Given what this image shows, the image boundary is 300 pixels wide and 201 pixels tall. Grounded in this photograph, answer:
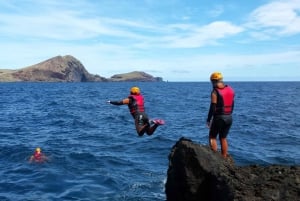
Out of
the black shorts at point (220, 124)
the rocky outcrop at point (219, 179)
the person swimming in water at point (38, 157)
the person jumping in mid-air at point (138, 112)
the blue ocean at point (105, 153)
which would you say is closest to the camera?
the rocky outcrop at point (219, 179)

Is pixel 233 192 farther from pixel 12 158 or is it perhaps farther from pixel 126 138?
pixel 126 138

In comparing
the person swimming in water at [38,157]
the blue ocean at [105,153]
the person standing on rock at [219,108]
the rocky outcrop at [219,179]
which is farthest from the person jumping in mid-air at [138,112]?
the person swimming in water at [38,157]

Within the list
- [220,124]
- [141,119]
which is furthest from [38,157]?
[220,124]

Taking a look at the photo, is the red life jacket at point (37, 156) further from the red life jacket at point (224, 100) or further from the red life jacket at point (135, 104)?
the red life jacket at point (224, 100)

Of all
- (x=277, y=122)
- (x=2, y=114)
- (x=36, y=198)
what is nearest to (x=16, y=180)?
(x=36, y=198)

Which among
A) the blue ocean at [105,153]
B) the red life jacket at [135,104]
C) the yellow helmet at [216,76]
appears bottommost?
the blue ocean at [105,153]

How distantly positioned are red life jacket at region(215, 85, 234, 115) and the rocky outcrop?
57.8 inches

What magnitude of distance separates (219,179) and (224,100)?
313cm

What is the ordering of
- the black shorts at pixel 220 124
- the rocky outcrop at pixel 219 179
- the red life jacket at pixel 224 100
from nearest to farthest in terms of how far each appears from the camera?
the rocky outcrop at pixel 219 179 → the red life jacket at pixel 224 100 → the black shorts at pixel 220 124

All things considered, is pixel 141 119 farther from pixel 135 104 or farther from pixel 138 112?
pixel 135 104

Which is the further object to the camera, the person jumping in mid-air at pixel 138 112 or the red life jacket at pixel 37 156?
the red life jacket at pixel 37 156

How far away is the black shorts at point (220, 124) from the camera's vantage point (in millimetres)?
11227

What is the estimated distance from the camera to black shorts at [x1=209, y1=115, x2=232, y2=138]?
36.8 ft

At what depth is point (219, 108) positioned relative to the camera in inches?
440
